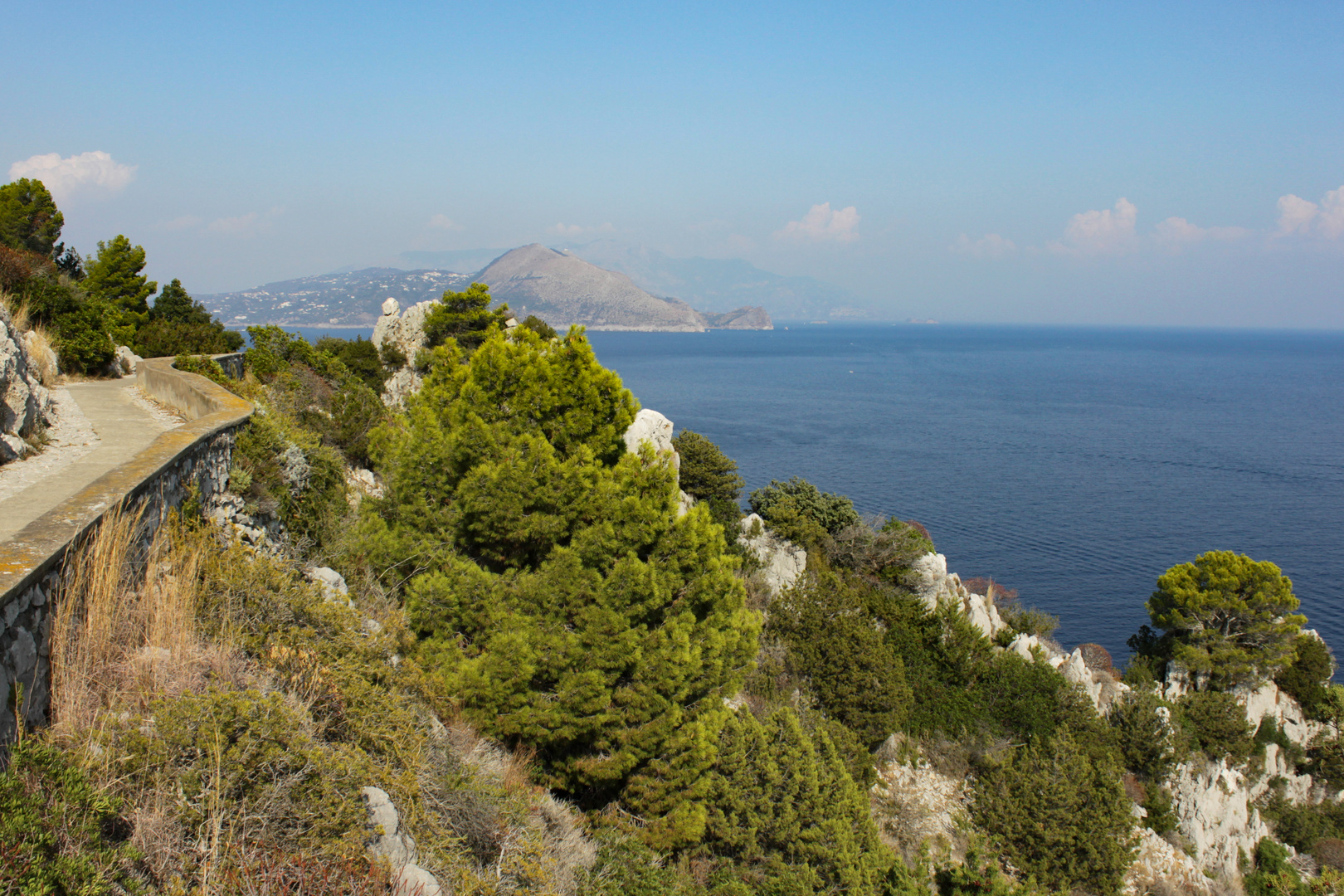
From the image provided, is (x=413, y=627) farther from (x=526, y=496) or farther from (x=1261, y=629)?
(x=1261, y=629)

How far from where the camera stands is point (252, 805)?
4098 mm

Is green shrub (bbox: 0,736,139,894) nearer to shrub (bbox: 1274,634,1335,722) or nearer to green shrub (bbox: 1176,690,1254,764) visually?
green shrub (bbox: 1176,690,1254,764)

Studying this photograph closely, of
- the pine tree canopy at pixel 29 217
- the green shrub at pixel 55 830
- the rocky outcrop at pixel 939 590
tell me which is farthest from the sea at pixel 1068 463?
the pine tree canopy at pixel 29 217

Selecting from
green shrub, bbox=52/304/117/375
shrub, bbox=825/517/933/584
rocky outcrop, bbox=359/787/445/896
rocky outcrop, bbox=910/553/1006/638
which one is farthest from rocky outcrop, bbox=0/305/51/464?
rocky outcrop, bbox=910/553/1006/638

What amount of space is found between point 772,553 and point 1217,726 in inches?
588

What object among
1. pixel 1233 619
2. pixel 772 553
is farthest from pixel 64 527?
pixel 1233 619

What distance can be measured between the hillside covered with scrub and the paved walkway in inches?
38.5

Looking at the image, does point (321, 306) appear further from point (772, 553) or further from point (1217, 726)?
point (1217, 726)

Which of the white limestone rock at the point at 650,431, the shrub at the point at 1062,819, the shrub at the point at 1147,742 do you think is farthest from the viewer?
the shrub at the point at 1147,742

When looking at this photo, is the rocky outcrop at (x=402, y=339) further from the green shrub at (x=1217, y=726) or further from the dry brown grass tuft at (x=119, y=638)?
the green shrub at (x=1217, y=726)

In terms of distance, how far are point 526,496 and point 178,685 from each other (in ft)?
22.2

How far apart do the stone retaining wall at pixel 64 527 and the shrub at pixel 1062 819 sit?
59.5 feet

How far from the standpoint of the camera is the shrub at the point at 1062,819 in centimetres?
1639

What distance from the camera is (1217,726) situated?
2258cm
